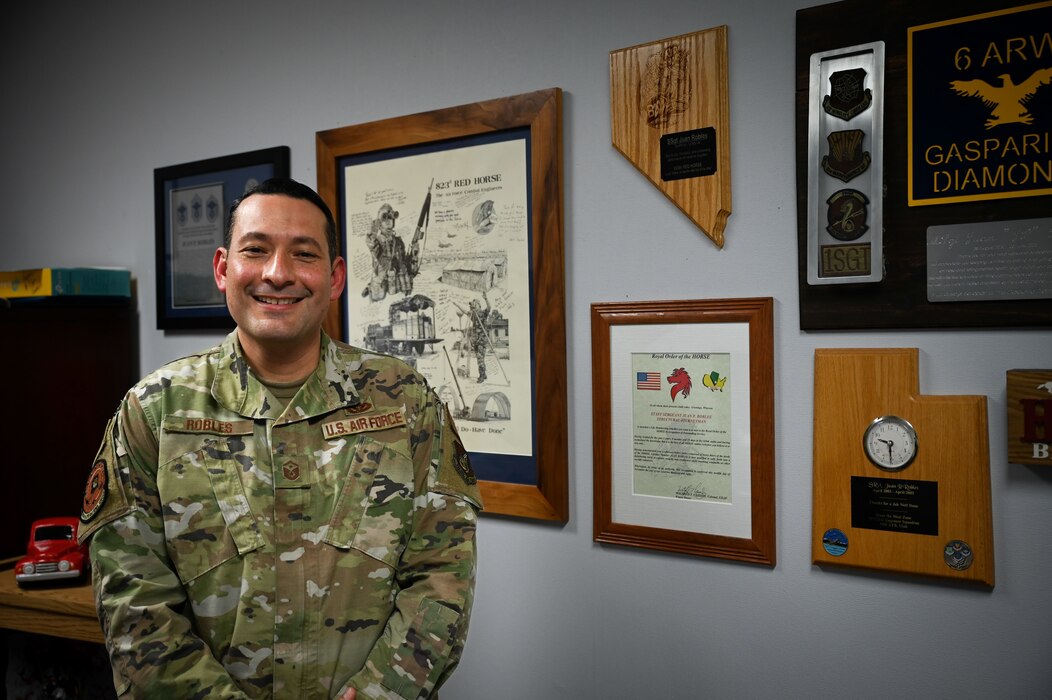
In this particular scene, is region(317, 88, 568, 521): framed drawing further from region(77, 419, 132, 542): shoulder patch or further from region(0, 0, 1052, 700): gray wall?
region(77, 419, 132, 542): shoulder patch

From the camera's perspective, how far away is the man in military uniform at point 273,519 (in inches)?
48.3

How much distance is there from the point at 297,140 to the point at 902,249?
1.73 meters

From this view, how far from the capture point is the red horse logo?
170cm

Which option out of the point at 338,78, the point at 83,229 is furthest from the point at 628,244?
the point at 83,229

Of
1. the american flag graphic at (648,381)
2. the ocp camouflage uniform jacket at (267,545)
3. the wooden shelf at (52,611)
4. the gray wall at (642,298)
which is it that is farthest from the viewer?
the wooden shelf at (52,611)

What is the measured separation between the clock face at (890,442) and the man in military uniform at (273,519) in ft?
2.72

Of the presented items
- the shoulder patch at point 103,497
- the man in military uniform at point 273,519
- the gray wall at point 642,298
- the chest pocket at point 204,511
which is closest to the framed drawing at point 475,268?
the gray wall at point 642,298

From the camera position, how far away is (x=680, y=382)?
1703 mm

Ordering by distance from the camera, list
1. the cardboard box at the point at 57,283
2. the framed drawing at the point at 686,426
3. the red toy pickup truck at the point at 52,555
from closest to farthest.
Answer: the framed drawing at the point at 686,426 < the red toy pickup truck at the point at 52,555 < the cardboard box at the point at 57,283

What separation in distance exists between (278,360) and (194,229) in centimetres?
136

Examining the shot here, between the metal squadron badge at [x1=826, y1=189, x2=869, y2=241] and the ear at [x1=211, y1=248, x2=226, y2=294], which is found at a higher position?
the metal squadron badge at [x1=826, y1=189, x2=869, y2=241]

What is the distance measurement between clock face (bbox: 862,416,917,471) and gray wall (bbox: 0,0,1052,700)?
94 millimetres

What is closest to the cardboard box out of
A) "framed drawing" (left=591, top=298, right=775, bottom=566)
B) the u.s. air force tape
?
the u.s. air force tape

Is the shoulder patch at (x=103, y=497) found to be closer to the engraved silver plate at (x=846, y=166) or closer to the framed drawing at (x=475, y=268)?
the framed drawing at (x=475, y=268)
